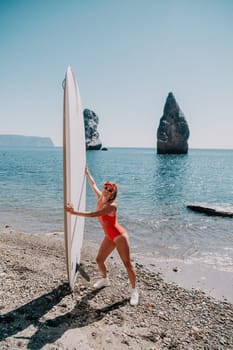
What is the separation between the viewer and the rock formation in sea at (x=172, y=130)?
95881 mm

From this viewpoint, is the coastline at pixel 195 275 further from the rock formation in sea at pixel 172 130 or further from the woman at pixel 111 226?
the rock formation in sea at pixel 172 130

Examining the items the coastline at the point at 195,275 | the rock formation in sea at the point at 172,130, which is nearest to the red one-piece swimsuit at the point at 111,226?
the coastline at the point at 195,275

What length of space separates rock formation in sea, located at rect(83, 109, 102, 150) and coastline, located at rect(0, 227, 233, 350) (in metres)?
130

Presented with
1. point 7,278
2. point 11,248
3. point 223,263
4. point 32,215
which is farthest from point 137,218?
point 7,278

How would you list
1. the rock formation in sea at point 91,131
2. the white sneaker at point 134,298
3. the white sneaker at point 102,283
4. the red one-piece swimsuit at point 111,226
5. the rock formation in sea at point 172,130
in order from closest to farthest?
the red one-piece swimsuit at point 111,226 → the white sneaker at point 134,298 → the white sneaker at point 102,283 → the rock formation in sea at point 172,130 → the rock formation in sea at point 91,131

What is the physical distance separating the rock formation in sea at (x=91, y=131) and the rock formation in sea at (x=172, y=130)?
45890mm

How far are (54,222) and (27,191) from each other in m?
10.6

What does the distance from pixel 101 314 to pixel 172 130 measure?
9502cm

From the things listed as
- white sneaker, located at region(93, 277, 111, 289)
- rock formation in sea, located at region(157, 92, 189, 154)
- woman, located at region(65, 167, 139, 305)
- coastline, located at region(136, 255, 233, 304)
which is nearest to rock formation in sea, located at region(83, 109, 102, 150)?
rock formation in sea, located at region(157, 92, 189, 154)

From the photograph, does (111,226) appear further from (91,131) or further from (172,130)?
(91,131)

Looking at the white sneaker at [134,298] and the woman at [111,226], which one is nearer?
the woman at [111,226]

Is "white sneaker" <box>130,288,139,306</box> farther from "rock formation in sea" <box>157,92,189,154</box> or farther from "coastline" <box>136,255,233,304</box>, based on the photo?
"rock formation in sea" <box>157,92,189,154</box>

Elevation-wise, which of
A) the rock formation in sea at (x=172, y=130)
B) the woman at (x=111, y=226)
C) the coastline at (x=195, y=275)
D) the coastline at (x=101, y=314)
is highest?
the rock formation in sea at (x=172, y=130)

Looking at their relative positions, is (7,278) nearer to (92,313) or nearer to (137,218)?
(92,313)
